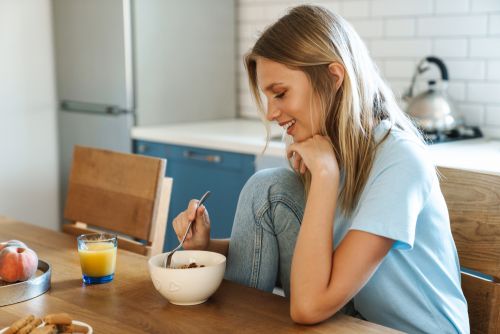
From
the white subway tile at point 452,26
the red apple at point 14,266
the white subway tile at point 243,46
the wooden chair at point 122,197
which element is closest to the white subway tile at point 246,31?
the white subway tile at point 243,46

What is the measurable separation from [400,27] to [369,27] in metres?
0.17

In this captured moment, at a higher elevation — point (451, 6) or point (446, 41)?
point (451, 6)

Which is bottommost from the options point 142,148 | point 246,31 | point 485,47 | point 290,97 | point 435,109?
point 142,148

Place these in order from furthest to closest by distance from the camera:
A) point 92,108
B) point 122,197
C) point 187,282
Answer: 1. point 92,108
2. point 122,197
3. point 187,282

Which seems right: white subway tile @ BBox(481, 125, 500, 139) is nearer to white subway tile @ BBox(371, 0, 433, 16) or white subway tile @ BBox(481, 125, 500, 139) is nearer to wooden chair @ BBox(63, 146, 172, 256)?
white subway tile @ BBox(371, 0, 433, 16)

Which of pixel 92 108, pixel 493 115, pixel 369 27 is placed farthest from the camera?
pixel 92 108

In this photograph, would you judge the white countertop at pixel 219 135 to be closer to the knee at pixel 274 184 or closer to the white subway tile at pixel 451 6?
the white subway tile at pixel 451 6

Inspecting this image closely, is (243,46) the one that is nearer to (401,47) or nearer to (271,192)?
(401,47)

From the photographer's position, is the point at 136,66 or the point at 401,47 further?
the point at 136,66

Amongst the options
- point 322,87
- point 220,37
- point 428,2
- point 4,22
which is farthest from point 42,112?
point 322,87

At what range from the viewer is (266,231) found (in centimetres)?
146

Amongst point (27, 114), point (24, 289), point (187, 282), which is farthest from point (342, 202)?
point (27, 114)

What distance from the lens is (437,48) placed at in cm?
300

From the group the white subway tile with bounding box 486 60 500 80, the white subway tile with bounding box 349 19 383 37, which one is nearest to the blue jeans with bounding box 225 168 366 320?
the white subway tile with bounding box 486 60 500 80
